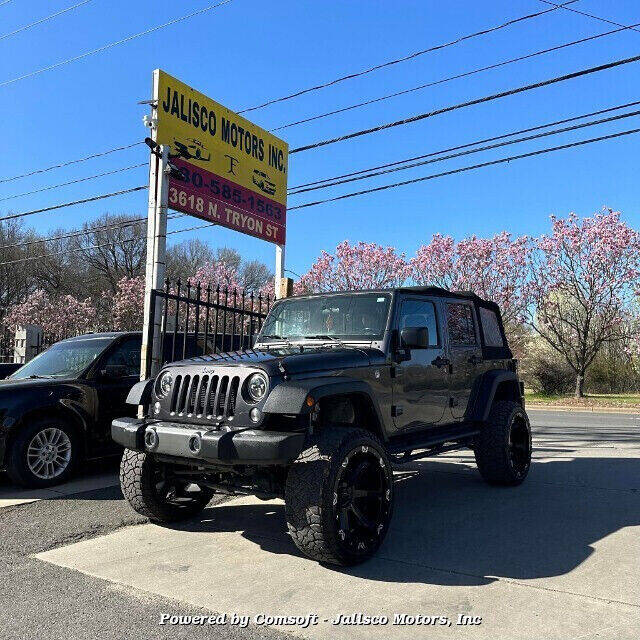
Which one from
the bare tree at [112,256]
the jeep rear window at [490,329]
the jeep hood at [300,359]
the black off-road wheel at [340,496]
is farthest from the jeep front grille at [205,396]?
the bare tree at [112,256]

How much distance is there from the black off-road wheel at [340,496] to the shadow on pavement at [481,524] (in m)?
0.20

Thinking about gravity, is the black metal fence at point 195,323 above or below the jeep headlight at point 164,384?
above

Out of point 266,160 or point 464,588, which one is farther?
point 266,160

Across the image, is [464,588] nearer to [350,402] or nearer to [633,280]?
[350,402]

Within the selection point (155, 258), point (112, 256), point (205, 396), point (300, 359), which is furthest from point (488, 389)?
point (112, 256)

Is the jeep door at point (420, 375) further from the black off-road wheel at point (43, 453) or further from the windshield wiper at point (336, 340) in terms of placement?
the black off-road wheel at point (43, 453)

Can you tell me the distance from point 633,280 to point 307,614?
23.8m

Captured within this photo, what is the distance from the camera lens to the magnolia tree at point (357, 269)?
30875 millimetres

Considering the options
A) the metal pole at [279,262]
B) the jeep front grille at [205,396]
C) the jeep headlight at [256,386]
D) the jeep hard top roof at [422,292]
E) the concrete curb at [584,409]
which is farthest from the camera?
the concrete curb at [584,409]

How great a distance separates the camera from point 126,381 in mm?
7367

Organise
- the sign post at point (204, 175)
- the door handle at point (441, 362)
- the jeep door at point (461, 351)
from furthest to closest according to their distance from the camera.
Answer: the sign post at point (204, 175) → the jeep door at point (461, 351) → the door handle at point (441, 362)

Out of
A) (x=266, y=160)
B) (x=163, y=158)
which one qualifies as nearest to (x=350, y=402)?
(x=163, y=158)

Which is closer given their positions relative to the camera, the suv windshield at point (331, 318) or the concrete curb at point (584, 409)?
the suv windshield at point (331, 318)

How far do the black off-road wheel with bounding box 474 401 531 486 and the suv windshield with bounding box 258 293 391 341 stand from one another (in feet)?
6.61
